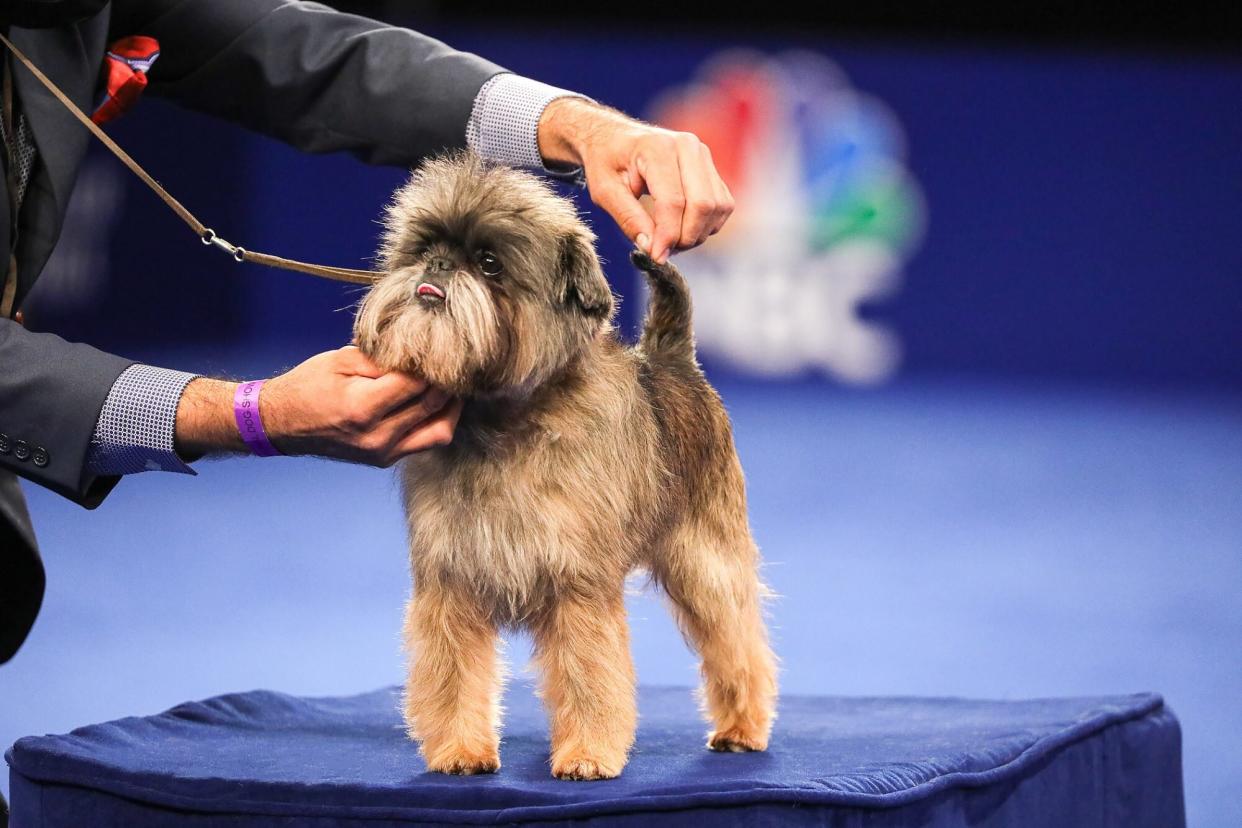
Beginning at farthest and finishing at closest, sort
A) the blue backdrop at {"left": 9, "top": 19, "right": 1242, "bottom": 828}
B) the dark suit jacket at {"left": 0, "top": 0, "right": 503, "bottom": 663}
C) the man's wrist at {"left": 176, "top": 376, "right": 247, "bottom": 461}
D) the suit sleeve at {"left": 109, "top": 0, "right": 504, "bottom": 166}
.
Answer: the blue backdrop at {"left": 9, "top": 19, "right": 1242, "bottom": 828} → the suit sleeve at {"left": 109, "top": 0, "right": 504, "bottom": 166} → the dark suit jacket at {"left": 0, "top": 0, "right": 503, "bottom": 663} → the man's wrist at {"left": 176, "top": 376, "right": 247, "bottom": 461}

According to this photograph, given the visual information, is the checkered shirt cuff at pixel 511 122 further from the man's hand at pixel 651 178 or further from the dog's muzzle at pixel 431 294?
the dog's muzzle at pixel 431 294

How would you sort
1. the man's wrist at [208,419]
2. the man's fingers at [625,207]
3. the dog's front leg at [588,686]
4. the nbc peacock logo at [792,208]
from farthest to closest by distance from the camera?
the nbc peacock logo at [792,208] → the man's fingers at [625,207] → the dog's front leg at [588,686] → the man's wrist at [208,419]

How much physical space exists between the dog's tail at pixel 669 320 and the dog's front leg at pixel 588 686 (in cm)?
56

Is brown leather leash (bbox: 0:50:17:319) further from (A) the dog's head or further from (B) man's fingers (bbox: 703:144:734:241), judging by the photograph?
(B) man's fingers (bbox: 703:144:734:241)

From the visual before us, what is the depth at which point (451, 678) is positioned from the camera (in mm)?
2320

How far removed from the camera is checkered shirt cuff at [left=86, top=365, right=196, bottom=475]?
2.14 metres

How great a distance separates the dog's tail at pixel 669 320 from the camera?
2.64 metres

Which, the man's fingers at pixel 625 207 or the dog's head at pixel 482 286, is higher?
the man's fingers at pixel 625 207

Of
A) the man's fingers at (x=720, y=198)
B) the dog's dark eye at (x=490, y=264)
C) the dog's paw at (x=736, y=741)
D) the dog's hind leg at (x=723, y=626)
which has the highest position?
the man's fingers at (x=720, y=198)

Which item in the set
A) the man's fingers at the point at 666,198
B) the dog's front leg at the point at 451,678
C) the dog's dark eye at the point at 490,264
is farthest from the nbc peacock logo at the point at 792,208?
the dog's dark eye at the point at 490,264

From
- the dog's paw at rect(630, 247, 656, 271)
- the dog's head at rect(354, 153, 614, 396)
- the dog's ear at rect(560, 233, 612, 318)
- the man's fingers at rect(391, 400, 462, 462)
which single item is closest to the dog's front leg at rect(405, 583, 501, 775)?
the man's fingers at rect(391, 400, 462, 462)

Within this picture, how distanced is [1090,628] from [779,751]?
2.94 metres

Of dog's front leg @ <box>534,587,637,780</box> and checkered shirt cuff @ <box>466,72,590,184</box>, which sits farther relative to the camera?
checkered shirt cuff @ <box>466,72,590,184</box>

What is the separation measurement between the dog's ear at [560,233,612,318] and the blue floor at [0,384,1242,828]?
5.85ft
